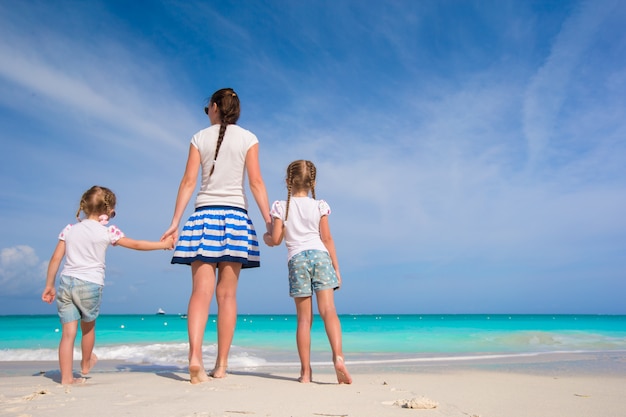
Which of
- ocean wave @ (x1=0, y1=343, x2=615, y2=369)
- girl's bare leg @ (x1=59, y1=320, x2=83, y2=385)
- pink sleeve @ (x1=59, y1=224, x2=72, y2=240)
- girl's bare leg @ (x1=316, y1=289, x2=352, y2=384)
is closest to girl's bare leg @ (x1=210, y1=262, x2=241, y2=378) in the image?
girl's bare leg @ (x1=316, y1=289, x2=352, y2=384)

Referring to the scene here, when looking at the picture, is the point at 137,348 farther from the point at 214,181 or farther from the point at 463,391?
the point at 463,391

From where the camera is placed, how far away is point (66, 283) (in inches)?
156

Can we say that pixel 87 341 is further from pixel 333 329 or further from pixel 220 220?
pixel 333 329

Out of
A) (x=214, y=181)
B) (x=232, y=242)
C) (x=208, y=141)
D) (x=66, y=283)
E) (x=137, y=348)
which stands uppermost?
(x=208, y=141)

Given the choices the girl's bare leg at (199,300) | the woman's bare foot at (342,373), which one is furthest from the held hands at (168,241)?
the woman's bare foot at (342,373)

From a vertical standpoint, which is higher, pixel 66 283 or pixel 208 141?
pixel 208 141

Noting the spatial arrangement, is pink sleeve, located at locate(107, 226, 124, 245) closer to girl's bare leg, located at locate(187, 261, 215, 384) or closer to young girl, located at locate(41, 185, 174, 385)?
young girl, located at locate(41, 185, 174, 385)

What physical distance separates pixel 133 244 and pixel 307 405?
208 centimetres

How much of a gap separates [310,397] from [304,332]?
817mm

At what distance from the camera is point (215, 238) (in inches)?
145

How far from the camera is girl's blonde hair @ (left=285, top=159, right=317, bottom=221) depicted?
4105 mm

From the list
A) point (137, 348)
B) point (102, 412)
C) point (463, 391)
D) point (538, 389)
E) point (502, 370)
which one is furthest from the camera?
point (137, 348)

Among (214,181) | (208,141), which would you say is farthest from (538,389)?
(208,141)

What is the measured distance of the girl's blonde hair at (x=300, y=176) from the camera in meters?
4.11
